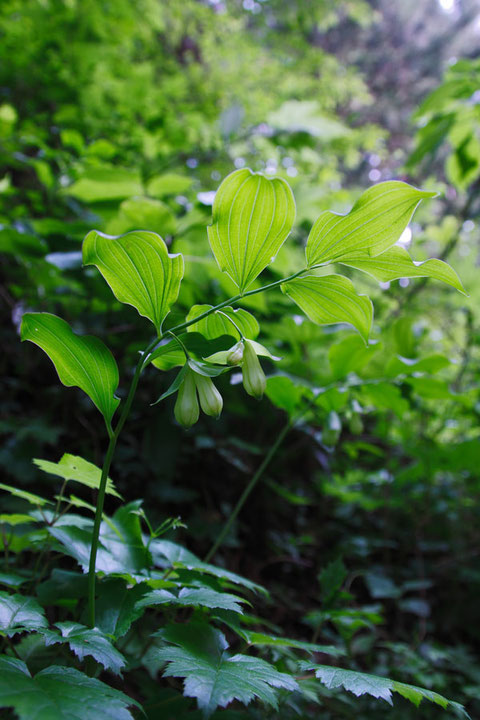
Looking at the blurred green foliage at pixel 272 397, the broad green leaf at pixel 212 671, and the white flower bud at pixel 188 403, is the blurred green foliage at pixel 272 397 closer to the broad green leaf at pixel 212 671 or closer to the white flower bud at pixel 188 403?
the broad green leaf at pixel 212 671

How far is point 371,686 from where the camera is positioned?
0.54m

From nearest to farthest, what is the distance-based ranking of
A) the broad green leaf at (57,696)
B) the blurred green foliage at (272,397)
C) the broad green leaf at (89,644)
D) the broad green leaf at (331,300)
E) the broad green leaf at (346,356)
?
the broad green leaf at (57,696) → the broad green leaf at (89,644) → the broad green leaf at (331,300) → the broad green leaf at (346,356) → the blurred green foliage at (272,397)

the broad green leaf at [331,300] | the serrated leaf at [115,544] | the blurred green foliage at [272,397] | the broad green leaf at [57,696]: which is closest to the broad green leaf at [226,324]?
the broad green leaf at [331,300]

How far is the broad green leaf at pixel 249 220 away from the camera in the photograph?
56cm

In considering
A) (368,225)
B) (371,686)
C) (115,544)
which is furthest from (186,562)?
(368,225)

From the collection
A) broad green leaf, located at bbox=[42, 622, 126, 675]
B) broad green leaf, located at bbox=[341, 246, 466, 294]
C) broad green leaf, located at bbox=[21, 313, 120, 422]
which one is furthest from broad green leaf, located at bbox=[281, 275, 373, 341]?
broad green leaf, located at bbox=[42, 622, 126, 675]

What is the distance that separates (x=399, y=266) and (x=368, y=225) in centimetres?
7

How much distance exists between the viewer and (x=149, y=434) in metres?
1.36

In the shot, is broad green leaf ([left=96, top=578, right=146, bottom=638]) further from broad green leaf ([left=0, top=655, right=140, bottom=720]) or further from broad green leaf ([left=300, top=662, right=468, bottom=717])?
broad green leaf ([left=300, top=662, right=468, bottom=717])

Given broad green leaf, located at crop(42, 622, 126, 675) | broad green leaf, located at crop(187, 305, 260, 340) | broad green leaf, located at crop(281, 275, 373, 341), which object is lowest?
broad green leaf, located at crop(42, 622, 126, 675)

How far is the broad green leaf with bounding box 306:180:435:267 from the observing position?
551 mm

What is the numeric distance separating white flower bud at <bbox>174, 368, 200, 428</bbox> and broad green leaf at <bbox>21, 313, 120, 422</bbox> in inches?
3.5

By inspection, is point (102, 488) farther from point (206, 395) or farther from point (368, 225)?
point (368, 225)

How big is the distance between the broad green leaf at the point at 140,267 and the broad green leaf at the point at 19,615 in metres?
0.40
